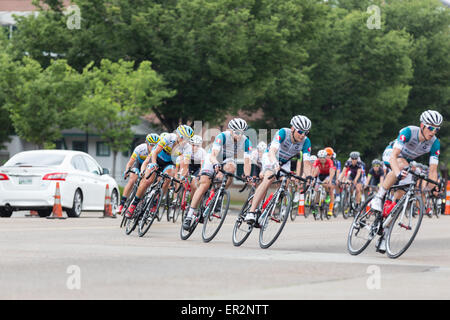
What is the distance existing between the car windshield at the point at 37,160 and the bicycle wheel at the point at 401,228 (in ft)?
39.2

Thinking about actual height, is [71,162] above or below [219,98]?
below

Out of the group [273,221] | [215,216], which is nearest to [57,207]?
[215,216]

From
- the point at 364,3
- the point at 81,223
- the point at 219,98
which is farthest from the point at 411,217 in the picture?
the point at 364,3

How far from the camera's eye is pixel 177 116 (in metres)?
46.7

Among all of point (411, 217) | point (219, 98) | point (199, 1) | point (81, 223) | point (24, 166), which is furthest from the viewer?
point (219, 98)

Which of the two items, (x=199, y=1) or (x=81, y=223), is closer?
(x=81, y=223)

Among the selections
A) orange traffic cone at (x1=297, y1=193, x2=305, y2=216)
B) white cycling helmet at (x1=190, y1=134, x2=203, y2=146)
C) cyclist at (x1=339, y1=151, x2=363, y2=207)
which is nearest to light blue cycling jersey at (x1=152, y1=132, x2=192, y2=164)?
white cycling helmet at (x1=190, y1=134, x2=203, y2=146)

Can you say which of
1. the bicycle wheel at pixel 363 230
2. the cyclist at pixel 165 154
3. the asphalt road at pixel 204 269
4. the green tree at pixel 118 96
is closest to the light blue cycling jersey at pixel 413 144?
the bicycle wheel at pixel 363 230

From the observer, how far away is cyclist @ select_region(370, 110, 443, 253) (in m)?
12.3

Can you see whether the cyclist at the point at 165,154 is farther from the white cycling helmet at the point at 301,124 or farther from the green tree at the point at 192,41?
the green tree at the point at 192,41

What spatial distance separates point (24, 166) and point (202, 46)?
67.6 ft

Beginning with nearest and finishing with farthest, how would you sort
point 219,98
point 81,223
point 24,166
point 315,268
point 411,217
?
point 315,268, point 411,217, point 81,223, point 24,166, point 219,98
